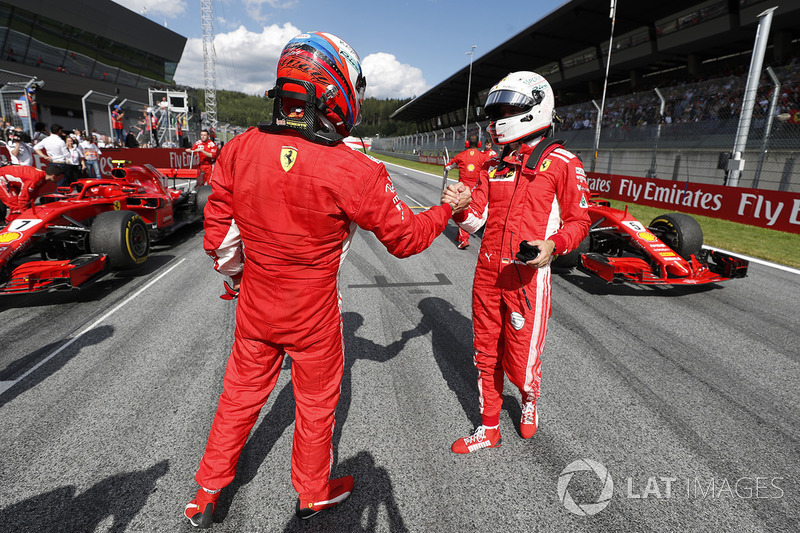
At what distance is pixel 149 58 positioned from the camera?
41.0 meters

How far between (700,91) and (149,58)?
46.1 m

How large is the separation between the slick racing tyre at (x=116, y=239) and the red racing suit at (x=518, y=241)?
4425 millimetres

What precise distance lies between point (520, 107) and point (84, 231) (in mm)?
5323

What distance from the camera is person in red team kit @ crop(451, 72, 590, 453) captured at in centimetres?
220

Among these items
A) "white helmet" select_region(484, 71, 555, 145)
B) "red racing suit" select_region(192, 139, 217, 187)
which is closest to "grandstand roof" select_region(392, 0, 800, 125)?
"red racing suit" select_region(192, 139, 217, 187)

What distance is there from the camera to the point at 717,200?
30.3 feet

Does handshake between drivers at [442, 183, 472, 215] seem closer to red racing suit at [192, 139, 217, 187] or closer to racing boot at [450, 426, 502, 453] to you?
racing boot at [450, 426, 502, 453]

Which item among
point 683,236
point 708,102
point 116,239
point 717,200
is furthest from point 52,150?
point 708,102

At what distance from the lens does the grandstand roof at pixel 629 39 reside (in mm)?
17109

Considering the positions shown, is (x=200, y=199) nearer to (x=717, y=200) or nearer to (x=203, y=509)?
(x=203, y=509)

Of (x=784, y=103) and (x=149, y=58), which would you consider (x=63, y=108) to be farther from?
(x=784, y=103)

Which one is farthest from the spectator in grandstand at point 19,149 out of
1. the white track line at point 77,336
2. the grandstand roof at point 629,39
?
the grandstand roof at point 629,39

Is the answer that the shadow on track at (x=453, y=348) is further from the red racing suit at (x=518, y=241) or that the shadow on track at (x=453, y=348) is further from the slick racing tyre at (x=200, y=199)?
the slick racing tyre at (x=200, y=199)

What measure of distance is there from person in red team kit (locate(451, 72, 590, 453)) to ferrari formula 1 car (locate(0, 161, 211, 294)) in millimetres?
4070
